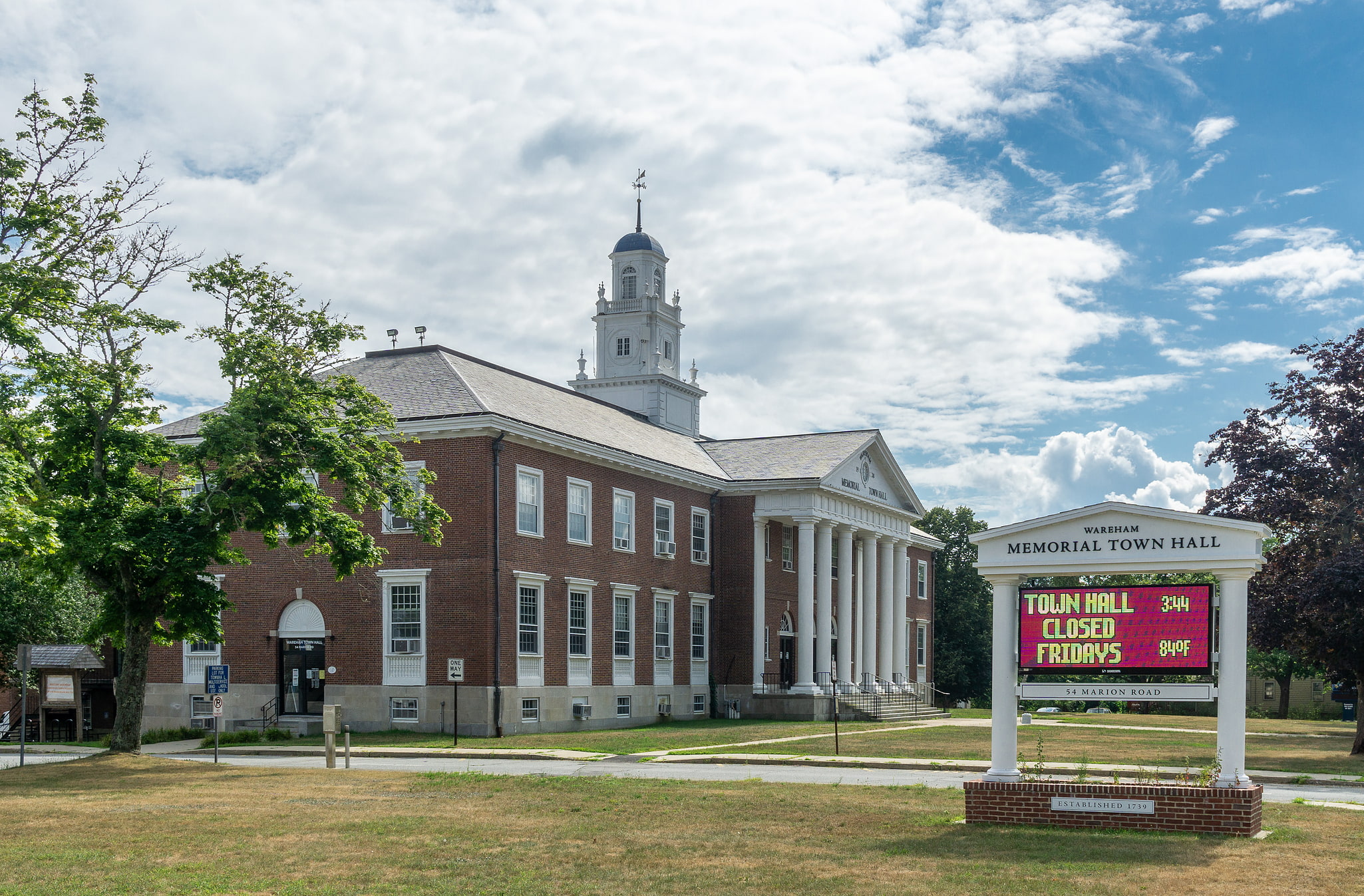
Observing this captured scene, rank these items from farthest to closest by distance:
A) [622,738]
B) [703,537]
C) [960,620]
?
1. [960,620]
2. [703,537]
3. [622,738]

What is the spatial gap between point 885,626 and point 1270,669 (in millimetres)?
33850

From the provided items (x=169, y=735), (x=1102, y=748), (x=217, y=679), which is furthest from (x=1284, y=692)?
(x=217, y=679)

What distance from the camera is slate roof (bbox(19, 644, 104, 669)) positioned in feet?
142

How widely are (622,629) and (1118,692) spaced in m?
30.1

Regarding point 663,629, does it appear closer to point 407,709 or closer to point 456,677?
point 407,709

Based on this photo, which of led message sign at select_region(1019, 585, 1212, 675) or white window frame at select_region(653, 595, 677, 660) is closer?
led message sign at select_region(1019, 585, 1212, 675)

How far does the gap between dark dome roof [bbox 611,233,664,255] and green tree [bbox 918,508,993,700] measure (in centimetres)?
2994

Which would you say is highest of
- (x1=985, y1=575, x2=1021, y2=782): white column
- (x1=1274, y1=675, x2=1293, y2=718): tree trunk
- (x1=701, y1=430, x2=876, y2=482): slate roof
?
(x1=701, y1=430, x2=876, y2=482): slate roof

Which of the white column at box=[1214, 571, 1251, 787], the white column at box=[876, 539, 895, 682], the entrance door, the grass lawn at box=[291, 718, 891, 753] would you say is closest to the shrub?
the entrance door

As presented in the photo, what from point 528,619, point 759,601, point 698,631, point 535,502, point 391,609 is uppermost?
point 535,502

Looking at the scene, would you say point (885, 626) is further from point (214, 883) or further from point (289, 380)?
point (214, 883)

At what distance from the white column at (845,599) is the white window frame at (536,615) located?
15597 millimetres

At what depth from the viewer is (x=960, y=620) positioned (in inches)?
3248

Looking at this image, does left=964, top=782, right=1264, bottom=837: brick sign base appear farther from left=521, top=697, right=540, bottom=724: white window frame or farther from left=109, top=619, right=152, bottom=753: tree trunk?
left=521, top=697, right=540, bottom=724: white window frame
